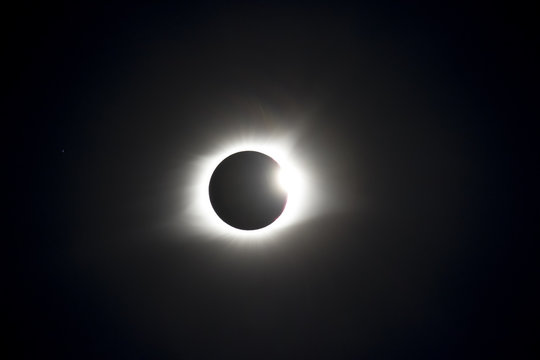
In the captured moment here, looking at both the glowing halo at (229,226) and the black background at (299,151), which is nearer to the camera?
the black background at (299,151)

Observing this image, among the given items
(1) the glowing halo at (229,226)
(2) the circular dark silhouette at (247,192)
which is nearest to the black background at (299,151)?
(1) the glowing halo at (229,226)

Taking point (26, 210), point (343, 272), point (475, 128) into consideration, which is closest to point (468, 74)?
point (475, 128)

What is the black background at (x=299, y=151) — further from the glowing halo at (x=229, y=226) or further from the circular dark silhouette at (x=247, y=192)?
the circular dark silhouette at (x=247, y=192)

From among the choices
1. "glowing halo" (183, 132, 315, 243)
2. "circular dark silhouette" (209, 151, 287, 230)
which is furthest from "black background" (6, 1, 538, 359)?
"circular dark silhouette" (209, 151, 287, 230)

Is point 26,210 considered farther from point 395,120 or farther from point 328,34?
point 395,120

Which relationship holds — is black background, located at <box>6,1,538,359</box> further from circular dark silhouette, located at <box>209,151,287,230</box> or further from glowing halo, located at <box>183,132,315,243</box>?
circular dark silhouette, located at <box>209,151,287,230</box>

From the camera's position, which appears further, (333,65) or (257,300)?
(257,300)

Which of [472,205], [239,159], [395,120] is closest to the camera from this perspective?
[239,159]

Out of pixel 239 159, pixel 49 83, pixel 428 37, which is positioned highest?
pixel 49 83
